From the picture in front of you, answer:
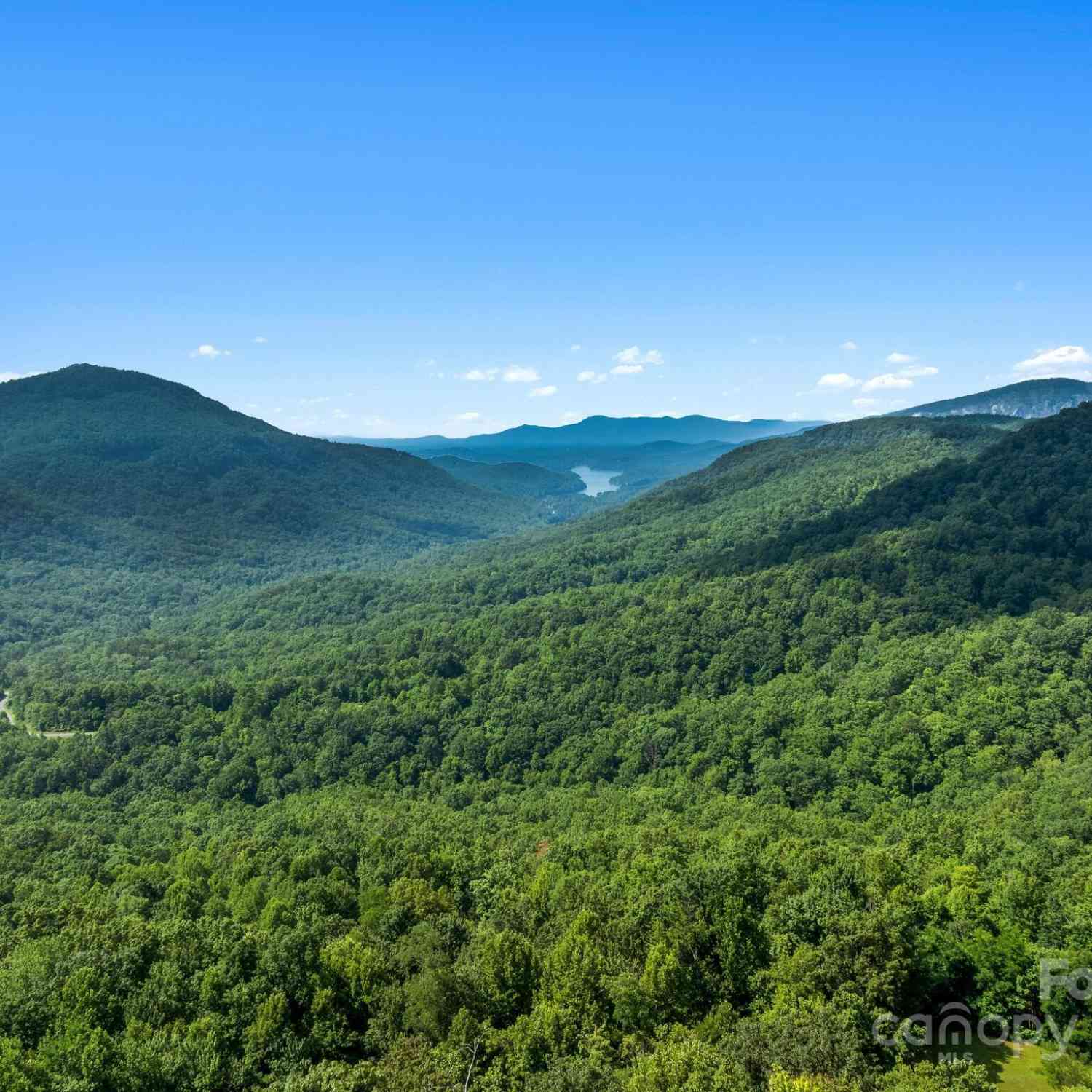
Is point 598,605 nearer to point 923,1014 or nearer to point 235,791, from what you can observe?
point 235,791

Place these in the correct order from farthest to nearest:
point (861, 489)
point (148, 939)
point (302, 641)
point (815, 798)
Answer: point (861, 489) → point (302, 641) → point (815, 798) → point (148, 939)

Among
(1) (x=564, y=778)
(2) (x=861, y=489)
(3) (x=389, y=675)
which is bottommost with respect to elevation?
(1) (x=564, y=778)

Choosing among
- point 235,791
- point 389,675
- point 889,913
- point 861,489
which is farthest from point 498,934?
point 861,489

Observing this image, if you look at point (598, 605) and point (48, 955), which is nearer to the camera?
point (48, 955)

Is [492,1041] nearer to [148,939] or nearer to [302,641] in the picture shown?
[148,939]

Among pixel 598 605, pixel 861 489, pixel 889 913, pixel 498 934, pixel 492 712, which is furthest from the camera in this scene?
pixel 861 489

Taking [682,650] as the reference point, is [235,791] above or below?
below
